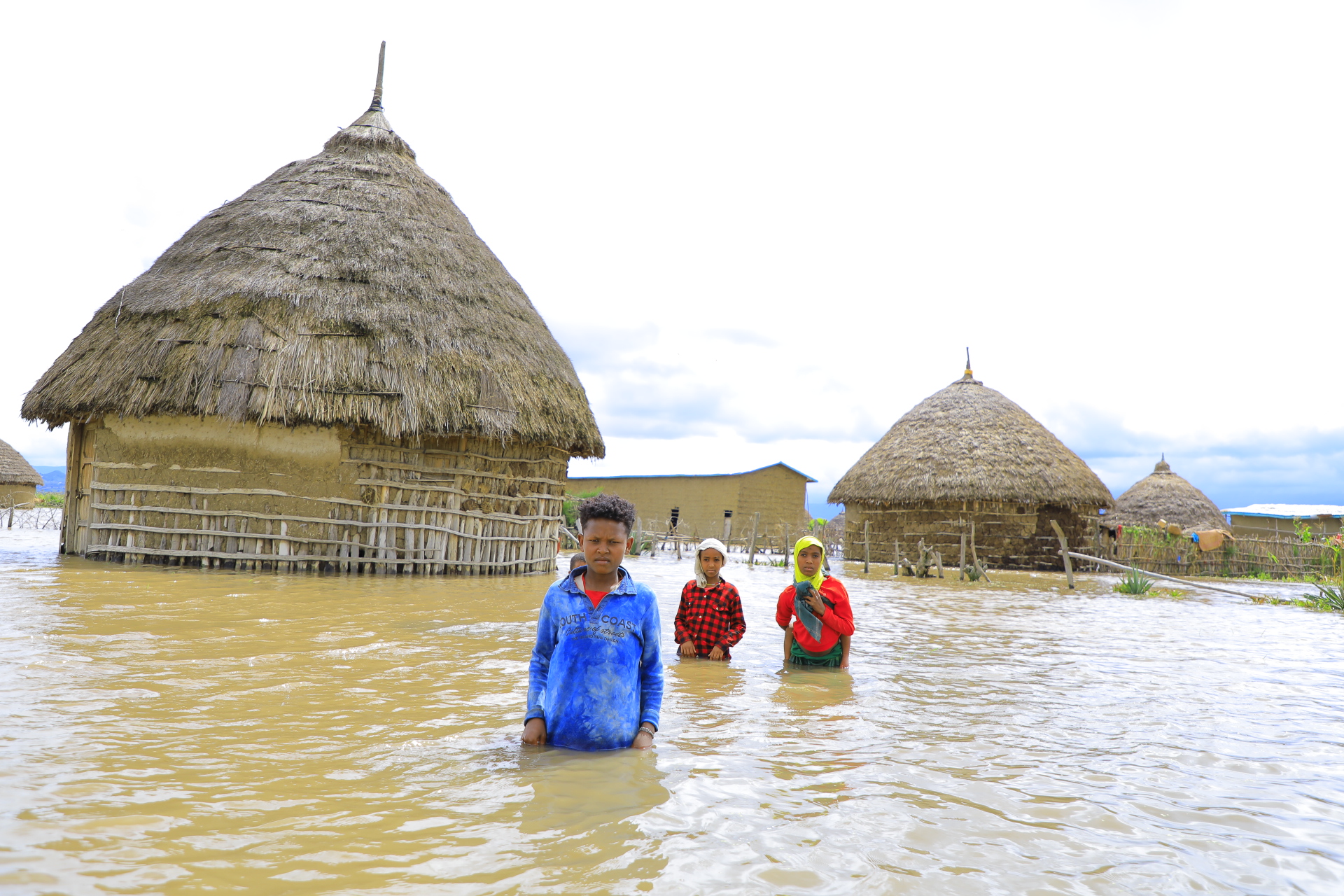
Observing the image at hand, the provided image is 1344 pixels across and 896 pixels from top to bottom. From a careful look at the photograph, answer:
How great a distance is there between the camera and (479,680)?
4.34m

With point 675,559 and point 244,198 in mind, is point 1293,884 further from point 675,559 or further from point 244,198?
point 675,559

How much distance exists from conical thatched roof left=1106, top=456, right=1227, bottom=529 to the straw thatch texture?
20.8 meters

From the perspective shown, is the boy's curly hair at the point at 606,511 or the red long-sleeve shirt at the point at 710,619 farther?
the red long-sleeve shirt at the point at 710,619

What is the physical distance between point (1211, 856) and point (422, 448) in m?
8.74

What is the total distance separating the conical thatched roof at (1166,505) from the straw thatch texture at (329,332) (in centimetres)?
2080

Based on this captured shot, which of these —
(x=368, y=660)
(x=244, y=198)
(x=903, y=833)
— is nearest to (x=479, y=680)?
(x=368, y=660)

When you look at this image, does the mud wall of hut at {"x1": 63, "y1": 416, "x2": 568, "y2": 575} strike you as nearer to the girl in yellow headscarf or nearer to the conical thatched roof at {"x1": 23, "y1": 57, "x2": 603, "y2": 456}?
the conical thatched roof at {"x1": 23, "y1": 57, "x2": 603, "y2": 456}

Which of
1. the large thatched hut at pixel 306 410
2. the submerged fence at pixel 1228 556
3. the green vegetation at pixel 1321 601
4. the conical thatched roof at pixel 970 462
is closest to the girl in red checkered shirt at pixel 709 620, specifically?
the large thatched hut at pixel 306 410

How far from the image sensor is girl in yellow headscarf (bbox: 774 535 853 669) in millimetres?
4738

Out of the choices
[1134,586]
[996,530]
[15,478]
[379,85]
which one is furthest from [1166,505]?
[15,478]

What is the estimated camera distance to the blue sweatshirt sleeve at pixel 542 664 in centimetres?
302

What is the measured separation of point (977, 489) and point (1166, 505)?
1154cm

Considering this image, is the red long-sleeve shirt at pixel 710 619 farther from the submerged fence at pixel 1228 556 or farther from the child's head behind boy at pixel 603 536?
the submerged fence at pixel 1228 556

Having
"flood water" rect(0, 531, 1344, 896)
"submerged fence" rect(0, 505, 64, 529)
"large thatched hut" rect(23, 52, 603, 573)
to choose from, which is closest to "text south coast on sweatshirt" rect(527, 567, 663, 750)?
"flood water" rect(0, 531, 1344, 896)
